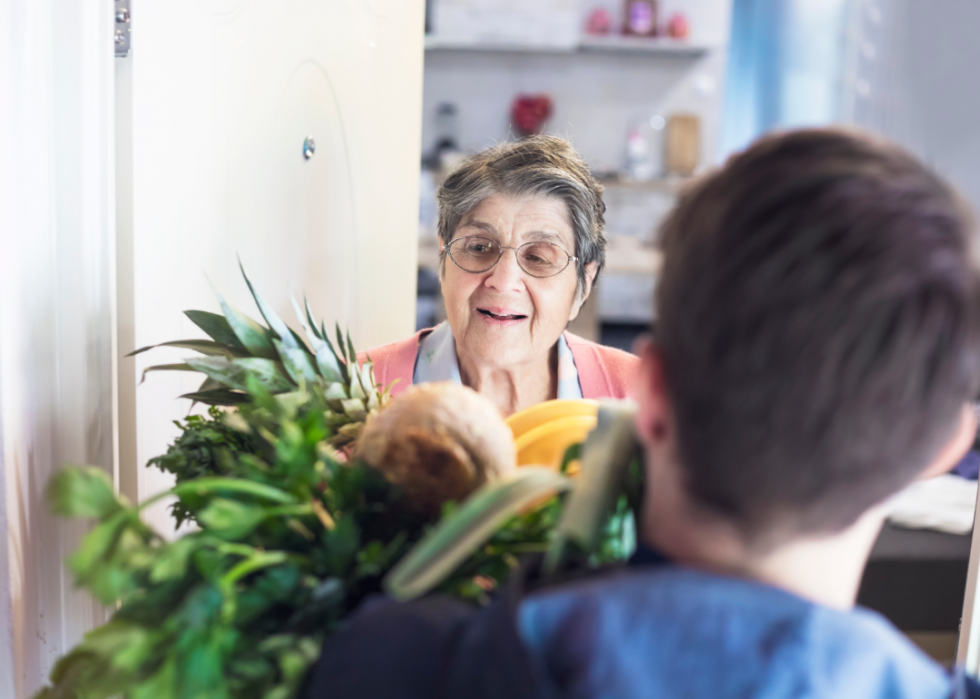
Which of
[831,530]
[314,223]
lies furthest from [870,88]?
[831,530]

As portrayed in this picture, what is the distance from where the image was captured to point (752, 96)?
6.08 m

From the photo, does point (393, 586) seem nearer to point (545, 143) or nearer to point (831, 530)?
point (831, 530)

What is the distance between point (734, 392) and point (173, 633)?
38cm

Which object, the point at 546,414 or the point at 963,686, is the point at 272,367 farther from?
the point at 963,686

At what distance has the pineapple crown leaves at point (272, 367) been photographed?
836 millimetres

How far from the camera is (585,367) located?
163 centimetres

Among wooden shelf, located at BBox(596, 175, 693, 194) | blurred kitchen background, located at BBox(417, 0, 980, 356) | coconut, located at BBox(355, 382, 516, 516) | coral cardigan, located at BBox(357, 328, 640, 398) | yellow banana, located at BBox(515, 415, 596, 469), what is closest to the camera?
coconut, located at BBox(355, 382, 516, 516)

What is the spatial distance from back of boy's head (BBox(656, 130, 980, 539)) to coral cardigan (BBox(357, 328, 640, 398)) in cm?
106

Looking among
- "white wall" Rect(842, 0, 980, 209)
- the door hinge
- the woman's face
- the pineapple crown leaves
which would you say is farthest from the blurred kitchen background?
the pineapple crown leaves

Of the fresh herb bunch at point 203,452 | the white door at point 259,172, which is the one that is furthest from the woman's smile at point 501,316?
the fresh herb bunch at point 203,452

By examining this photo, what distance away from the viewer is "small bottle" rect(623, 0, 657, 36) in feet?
18.3

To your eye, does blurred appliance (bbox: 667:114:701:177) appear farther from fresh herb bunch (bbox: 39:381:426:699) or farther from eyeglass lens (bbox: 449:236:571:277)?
fresh herb bunch (bbox: 39:381:426:699)

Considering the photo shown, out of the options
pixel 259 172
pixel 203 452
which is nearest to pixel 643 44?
pixel 259 172

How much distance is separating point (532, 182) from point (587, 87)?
15.5ft
